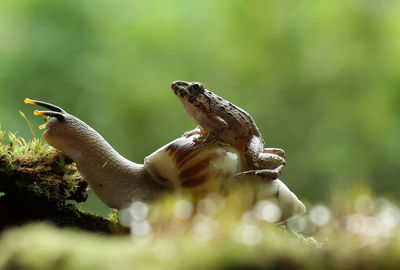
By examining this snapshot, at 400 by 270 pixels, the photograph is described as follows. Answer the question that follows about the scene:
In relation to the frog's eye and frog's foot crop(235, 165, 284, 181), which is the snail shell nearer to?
frog's foot crop(235, 165, 284, 181)

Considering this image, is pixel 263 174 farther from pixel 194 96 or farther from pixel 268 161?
pixel 194 96

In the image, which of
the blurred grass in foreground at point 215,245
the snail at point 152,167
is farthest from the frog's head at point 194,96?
the blurred grass in foreground at point 215,245

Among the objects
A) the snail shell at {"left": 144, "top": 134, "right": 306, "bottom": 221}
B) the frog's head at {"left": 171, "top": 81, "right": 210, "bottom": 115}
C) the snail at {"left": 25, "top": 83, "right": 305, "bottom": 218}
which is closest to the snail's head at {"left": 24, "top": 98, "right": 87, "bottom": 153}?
the snail at {"left": 25, "top": 83, "right": 305, "bottom": 218}

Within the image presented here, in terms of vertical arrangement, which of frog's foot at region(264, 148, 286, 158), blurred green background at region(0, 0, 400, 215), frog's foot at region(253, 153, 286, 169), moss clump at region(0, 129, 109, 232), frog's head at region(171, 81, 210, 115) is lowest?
moss clump at region(0, 129, 109, 232)

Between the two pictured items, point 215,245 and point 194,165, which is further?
point 194,165

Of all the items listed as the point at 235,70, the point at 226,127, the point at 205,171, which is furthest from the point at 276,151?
the point at 235,70

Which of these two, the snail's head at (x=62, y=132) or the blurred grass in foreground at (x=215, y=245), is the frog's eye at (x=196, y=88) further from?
the blurred grass in foreground at (x=215, y=245)
